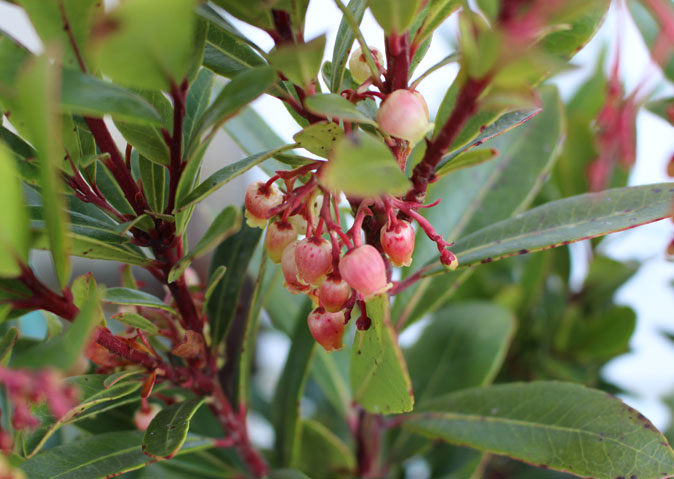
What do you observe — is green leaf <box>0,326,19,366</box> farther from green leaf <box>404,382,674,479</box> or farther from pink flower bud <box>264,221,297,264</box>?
green leaf <box>404,382,674,479</box>

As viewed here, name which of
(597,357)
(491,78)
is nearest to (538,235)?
(491,78)

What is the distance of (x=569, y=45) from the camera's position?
41cm

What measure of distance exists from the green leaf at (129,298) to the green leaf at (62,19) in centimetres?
15

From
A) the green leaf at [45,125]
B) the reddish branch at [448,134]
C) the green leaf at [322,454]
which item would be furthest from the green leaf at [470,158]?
the green leaf at [322,454]

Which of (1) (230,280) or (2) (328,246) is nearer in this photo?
(2) (328,246)

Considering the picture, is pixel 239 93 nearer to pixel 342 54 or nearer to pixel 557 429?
pixel 342 54

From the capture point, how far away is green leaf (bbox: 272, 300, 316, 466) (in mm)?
599

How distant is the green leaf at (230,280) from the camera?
524 millimetres

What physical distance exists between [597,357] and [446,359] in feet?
0.78

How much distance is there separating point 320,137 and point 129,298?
17 centimetres

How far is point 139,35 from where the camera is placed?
9.1 inches

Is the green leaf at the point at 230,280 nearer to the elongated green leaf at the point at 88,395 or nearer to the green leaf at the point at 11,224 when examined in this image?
the elongated green leaf at the point at 88,395

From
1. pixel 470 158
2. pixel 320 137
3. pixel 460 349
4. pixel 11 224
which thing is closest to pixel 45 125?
pixel 11 224

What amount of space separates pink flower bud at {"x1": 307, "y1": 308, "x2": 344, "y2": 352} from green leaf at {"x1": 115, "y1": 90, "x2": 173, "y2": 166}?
14 centimetres
